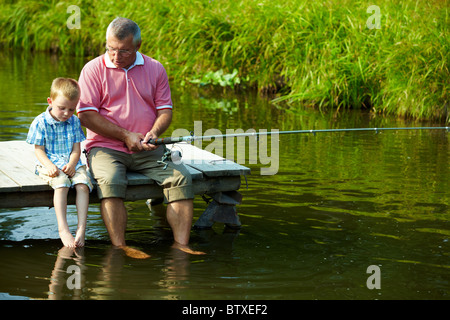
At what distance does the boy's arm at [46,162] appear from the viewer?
4458 millimetres

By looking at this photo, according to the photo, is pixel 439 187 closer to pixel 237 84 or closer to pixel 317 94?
pixel 317 94

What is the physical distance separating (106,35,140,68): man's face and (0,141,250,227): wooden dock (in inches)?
29.5

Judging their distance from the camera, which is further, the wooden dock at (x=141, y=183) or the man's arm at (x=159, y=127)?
the man's arm at (x=159, y=127)

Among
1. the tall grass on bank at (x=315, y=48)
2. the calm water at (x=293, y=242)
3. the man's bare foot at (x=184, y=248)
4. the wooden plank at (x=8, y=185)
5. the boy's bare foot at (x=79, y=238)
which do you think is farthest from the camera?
the tall grass on bank at (x=315, y=48)

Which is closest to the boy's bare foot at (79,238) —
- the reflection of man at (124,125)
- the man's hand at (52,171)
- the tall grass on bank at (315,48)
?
the reflection of man at (124,125)

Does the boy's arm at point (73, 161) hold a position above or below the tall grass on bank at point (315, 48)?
below

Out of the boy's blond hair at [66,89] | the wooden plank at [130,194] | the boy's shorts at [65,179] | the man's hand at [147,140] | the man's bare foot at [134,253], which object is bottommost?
the man's bare foot at [134,253]

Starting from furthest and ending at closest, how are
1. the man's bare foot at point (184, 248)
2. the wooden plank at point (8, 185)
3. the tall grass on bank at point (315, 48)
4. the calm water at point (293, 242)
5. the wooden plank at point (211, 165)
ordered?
the tall grass on bank at point (315, 48) → the wooden plank at point (211, 165) → the man's bare foot at point (184, 248) → the wooden plank at point (8, 185) → the calm water at point (293, 242)

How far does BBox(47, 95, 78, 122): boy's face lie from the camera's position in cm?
445

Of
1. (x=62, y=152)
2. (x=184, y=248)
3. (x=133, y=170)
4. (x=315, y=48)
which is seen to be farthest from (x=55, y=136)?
(x=315, y=48)

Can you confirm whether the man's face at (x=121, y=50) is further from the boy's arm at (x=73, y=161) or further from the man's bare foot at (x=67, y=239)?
the man's bare foot at (x=67, y=239)

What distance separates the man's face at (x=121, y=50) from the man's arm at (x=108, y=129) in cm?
38

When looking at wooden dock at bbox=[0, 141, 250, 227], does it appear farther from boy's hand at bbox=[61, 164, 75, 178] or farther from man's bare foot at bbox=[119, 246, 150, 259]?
man's bare foot at bbox=[119, 246, 150, 259]
